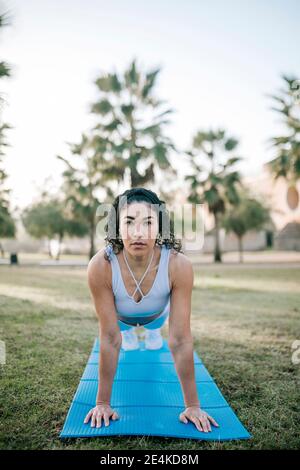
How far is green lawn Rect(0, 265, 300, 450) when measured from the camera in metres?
2.09

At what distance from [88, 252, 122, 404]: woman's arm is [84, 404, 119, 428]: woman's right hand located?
0.13 feet

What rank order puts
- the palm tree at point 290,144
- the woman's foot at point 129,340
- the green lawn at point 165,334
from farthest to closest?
the palm tree at point 290,144 → the woman's foot at point 129,340 → the green lawn at point 165,334

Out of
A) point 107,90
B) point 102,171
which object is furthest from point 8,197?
point 107,90

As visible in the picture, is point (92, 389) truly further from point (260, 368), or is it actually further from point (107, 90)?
point (107, 90)

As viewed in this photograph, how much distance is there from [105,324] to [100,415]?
572mm

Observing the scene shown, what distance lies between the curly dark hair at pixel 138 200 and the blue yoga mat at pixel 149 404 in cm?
108

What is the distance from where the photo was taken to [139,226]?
2387mm

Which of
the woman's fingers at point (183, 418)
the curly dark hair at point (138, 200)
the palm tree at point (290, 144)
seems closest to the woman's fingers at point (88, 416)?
the woman's fingers at point (183, 418)

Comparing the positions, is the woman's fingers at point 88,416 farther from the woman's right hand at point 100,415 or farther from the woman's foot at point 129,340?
the woman's foot at point 129,340

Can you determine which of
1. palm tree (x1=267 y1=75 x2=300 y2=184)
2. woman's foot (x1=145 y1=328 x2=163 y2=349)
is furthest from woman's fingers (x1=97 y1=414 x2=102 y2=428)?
palm tree (x1=267 y1=75 x2=300 y2=184)

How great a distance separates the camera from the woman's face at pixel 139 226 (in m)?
2.38

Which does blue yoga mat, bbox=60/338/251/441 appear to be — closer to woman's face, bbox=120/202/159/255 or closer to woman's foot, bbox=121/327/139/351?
woman's foot, bbox=121/327/139/351

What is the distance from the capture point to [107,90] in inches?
615
